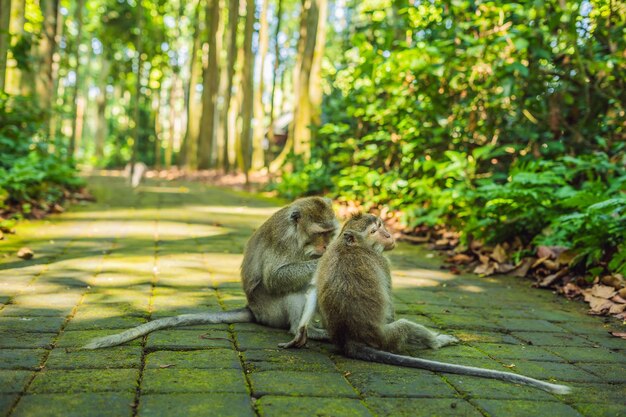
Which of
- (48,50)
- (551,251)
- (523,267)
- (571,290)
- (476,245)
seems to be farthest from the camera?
(48,50)

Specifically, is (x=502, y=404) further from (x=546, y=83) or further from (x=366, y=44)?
(x=366, y=44)

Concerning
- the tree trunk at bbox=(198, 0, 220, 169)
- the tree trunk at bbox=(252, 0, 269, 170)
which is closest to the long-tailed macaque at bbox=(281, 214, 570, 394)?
the tree trunk at bbox=(252, 0, 269, 170)

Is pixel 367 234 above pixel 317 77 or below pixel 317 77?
below

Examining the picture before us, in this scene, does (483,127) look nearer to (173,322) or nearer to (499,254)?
(499,254)

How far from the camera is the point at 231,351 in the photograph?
345 cm

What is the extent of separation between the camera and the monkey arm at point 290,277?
388cm

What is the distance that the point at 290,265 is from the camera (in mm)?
3938

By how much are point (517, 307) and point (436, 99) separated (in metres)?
4.70

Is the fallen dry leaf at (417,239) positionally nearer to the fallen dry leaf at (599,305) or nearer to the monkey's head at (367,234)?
the fallen dry leaf at (599,305)

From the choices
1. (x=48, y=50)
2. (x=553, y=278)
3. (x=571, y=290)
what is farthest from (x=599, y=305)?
(x=48, y=50)

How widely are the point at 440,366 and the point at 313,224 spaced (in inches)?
46.6

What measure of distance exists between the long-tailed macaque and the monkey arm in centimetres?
15

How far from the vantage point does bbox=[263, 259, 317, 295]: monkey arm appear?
3881 millimetres

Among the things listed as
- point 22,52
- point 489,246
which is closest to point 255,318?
point 489,246
